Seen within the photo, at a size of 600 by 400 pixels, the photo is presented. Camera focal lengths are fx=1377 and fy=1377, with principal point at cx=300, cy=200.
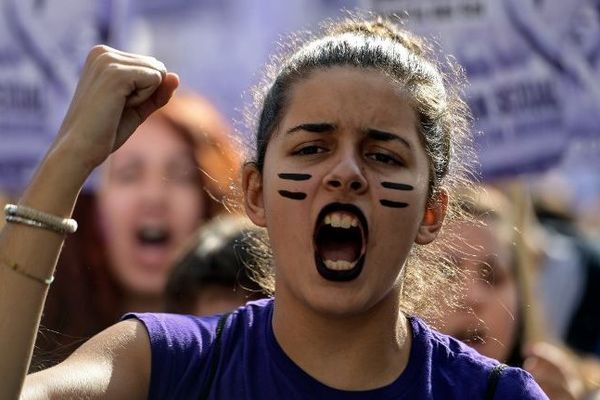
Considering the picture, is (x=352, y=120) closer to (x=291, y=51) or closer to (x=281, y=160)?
(x=281, y=160)

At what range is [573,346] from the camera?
4.64 metres

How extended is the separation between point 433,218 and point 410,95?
25 cm

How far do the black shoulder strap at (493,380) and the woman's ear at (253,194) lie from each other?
498mm

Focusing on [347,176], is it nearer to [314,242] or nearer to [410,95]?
[314,242]

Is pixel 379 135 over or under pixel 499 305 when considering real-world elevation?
Result: over

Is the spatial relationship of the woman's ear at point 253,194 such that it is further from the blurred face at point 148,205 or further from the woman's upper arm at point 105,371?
the blurred face at point 148,205

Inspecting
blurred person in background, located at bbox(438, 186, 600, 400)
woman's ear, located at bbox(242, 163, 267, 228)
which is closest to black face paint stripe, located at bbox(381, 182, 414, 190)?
woman's ear, located at bbox(242, 163, 267, 228)

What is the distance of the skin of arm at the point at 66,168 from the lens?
213 cm

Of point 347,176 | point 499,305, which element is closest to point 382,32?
point 347,176

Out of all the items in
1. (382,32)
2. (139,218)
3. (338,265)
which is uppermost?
(382,32)

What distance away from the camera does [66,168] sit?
2215 mm

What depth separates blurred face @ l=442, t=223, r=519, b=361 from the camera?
3.92 meters

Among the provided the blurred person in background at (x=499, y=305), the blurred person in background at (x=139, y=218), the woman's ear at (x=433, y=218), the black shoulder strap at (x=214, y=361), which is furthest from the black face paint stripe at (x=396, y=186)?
the blurred person in background at (x=139, y=218)

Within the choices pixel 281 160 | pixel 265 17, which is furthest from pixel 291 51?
pixel 265 17
